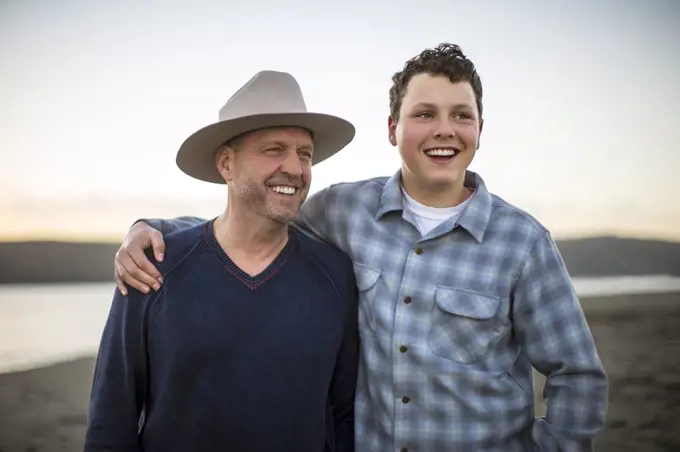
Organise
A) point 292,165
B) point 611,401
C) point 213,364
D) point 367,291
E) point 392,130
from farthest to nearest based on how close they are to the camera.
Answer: point 611,401, point 392,130, point 367,291, point 292,165, point 213,364

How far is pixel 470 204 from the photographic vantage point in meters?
1.99

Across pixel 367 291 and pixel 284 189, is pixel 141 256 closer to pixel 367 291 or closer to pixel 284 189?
pixel 284 189

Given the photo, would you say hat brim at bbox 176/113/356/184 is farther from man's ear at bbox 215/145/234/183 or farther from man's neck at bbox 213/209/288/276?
man's neck at bbox 213/209/288/276

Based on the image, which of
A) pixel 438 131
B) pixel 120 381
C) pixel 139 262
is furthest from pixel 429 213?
pixel 120 381

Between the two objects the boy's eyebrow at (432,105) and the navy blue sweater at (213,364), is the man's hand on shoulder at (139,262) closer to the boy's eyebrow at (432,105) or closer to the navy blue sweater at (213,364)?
the navy blue sweater at (213,364)

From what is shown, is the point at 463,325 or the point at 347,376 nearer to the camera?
the point at 463,325

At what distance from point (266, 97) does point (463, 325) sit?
103cm

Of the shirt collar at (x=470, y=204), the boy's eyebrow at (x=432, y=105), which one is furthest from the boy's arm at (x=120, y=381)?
the boy's eyebrow at (x=432, y=105)

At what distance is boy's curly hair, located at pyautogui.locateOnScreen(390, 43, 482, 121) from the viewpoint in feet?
6.64

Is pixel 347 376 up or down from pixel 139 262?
down

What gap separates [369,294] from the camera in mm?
2018

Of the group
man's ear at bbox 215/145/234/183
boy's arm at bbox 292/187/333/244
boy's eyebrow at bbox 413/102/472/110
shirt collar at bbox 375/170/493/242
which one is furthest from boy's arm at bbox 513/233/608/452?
man's ear at bbox 215/145/234/183

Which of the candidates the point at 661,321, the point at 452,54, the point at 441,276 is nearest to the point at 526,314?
the point at 441,276

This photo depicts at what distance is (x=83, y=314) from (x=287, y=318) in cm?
734
